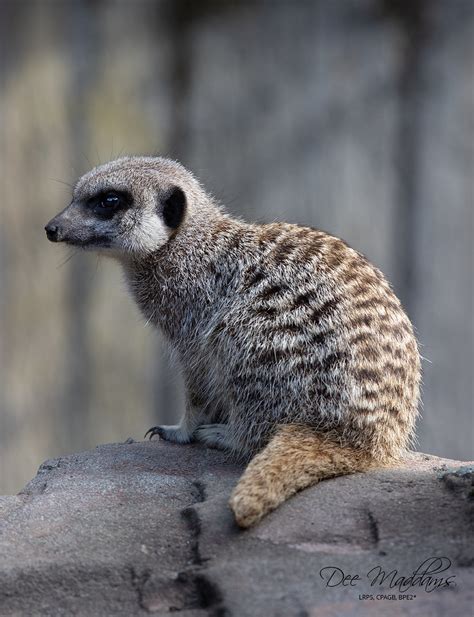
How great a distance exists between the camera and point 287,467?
301 cm

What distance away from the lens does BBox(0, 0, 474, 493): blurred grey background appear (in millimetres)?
5547

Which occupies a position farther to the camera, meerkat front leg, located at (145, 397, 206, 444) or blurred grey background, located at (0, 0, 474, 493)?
blurred grey background, located at (0, 0, 474, 493)

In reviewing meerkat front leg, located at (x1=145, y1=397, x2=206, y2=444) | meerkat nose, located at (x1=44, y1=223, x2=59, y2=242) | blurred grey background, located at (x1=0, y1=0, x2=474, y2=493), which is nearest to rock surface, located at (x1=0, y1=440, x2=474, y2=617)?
meerkat front leg, located at (x1=145, y1=397, x2=206, y2=444)

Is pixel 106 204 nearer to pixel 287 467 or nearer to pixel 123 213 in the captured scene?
pixel 123 213

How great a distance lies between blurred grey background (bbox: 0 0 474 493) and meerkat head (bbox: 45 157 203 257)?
5.39ft

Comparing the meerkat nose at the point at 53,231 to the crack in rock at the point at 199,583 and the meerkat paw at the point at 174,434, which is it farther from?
the crack in rock at the point at 199,583

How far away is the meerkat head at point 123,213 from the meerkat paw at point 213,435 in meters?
0.65

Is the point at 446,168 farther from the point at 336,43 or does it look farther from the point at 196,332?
the point at 196,332

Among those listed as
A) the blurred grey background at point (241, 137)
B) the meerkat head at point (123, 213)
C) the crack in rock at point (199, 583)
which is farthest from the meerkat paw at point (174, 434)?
the blurred grey background at point (241, 137)

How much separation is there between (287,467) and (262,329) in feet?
1.72

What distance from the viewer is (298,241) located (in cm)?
364

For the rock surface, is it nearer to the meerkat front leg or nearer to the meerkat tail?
the meerkat tail

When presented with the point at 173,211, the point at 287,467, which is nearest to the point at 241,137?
the point at 173,211

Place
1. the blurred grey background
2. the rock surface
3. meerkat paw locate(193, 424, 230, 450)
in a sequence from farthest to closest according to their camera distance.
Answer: the blurred grey background < meerkat paw locate(193, 424, 230, 450) < the rock surface
